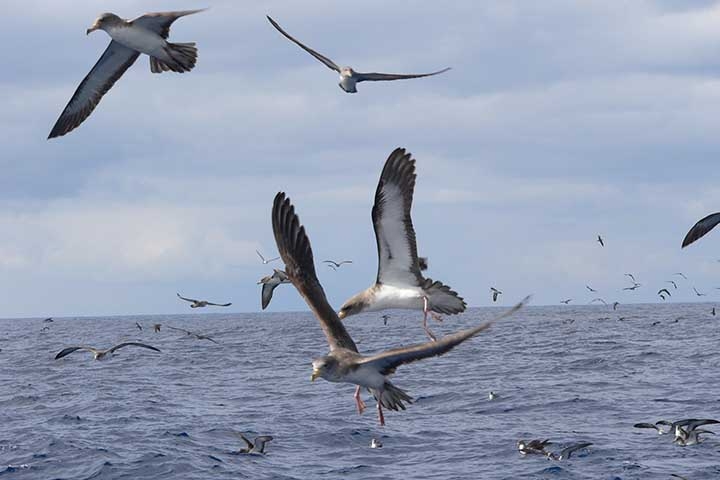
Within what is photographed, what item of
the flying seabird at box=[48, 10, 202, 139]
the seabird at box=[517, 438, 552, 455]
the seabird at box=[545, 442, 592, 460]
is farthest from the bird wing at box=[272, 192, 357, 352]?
the seabird at box=[517, 438, 552, 455]

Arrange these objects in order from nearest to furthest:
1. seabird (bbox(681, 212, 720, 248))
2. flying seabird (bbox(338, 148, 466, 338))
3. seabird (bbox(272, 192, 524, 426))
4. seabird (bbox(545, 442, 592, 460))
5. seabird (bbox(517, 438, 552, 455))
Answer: seabird (bbox(272, 192, 524, 426)) < flying seabird (bbox(338, 148, 466, 338)) < seabird (bbox(545, 442, 592, 460)) < seabird (bbox(517, 438, 552, 455)) < seabird (bbox(681, 212, 720, 248))

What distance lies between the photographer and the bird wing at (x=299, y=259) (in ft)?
38.8

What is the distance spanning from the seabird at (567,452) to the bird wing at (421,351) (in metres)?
11.7

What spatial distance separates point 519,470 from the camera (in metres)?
21.2

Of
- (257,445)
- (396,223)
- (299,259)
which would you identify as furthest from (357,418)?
(299,259)

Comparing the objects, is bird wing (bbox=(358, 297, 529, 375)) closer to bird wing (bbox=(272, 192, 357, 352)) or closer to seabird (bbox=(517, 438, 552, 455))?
bird wing (bbox=(272, 192, 357, 352))

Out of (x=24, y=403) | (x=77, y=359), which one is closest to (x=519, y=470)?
(x=24, y=403)

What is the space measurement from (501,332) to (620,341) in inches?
629

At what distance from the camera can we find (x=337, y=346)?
11383mm

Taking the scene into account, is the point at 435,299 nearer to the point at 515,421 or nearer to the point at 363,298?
the point at 363,298

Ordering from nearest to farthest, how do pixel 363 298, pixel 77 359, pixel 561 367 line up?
pixel 363 298 < pixel 561 367 < pixel 77 359

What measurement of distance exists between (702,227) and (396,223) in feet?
40.7

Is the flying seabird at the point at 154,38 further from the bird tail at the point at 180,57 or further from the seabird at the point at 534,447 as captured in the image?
the seabird at the point at 534,447

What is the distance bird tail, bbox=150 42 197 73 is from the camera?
1524 cm
